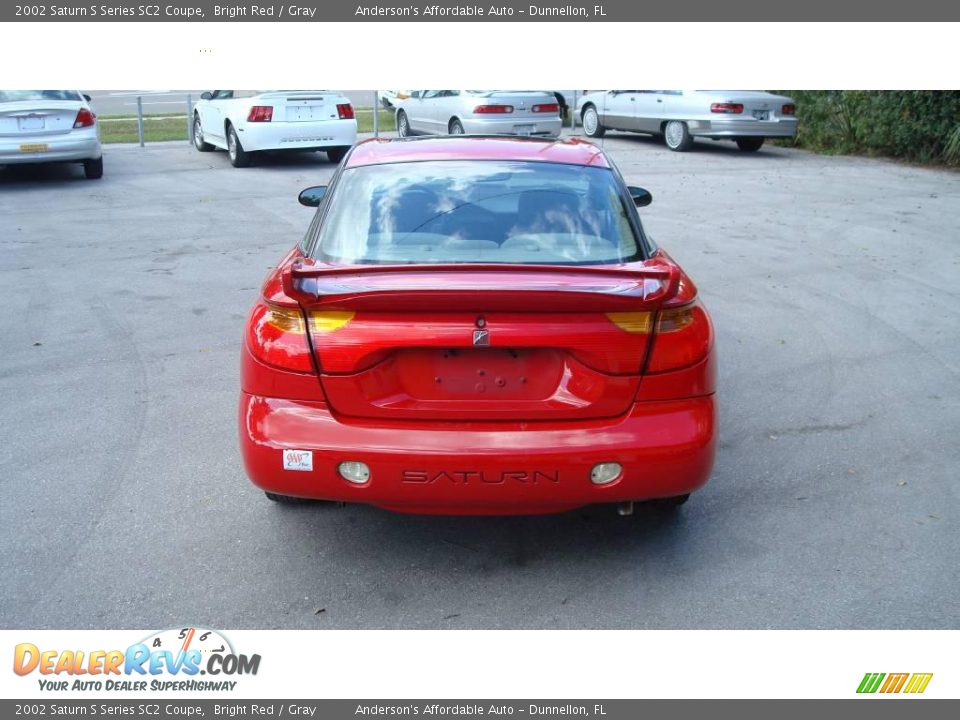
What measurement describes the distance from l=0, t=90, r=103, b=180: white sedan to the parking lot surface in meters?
4.28

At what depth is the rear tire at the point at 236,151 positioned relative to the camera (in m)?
16.9

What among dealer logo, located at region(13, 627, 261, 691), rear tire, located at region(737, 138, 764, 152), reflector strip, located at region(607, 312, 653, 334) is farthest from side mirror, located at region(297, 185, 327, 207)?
rear tire, located at region(737, 138, 764, 152)

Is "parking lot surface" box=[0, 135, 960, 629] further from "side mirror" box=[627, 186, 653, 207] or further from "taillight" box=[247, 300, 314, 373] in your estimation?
"side mirror" box=[627, 186, 653, 207]

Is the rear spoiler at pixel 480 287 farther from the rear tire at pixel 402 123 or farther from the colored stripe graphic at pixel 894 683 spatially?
the rear tire at pixel 402 123

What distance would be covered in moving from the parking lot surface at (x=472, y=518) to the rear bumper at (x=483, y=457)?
42cm

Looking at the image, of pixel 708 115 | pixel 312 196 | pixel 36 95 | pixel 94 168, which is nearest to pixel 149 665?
pixel 312 196

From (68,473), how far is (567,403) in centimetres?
265

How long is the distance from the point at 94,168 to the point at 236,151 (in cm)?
256

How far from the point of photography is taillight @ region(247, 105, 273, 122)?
16359 mm

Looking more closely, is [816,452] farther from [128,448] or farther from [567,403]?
[128,448]

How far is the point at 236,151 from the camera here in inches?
669

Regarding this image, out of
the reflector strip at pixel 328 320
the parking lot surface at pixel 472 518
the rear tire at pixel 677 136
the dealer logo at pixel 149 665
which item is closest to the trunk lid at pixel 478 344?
the reflector strip at pixel 328 320

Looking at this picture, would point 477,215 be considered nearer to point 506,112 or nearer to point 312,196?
point 312,196

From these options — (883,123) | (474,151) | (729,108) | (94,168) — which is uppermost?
(474,151)
